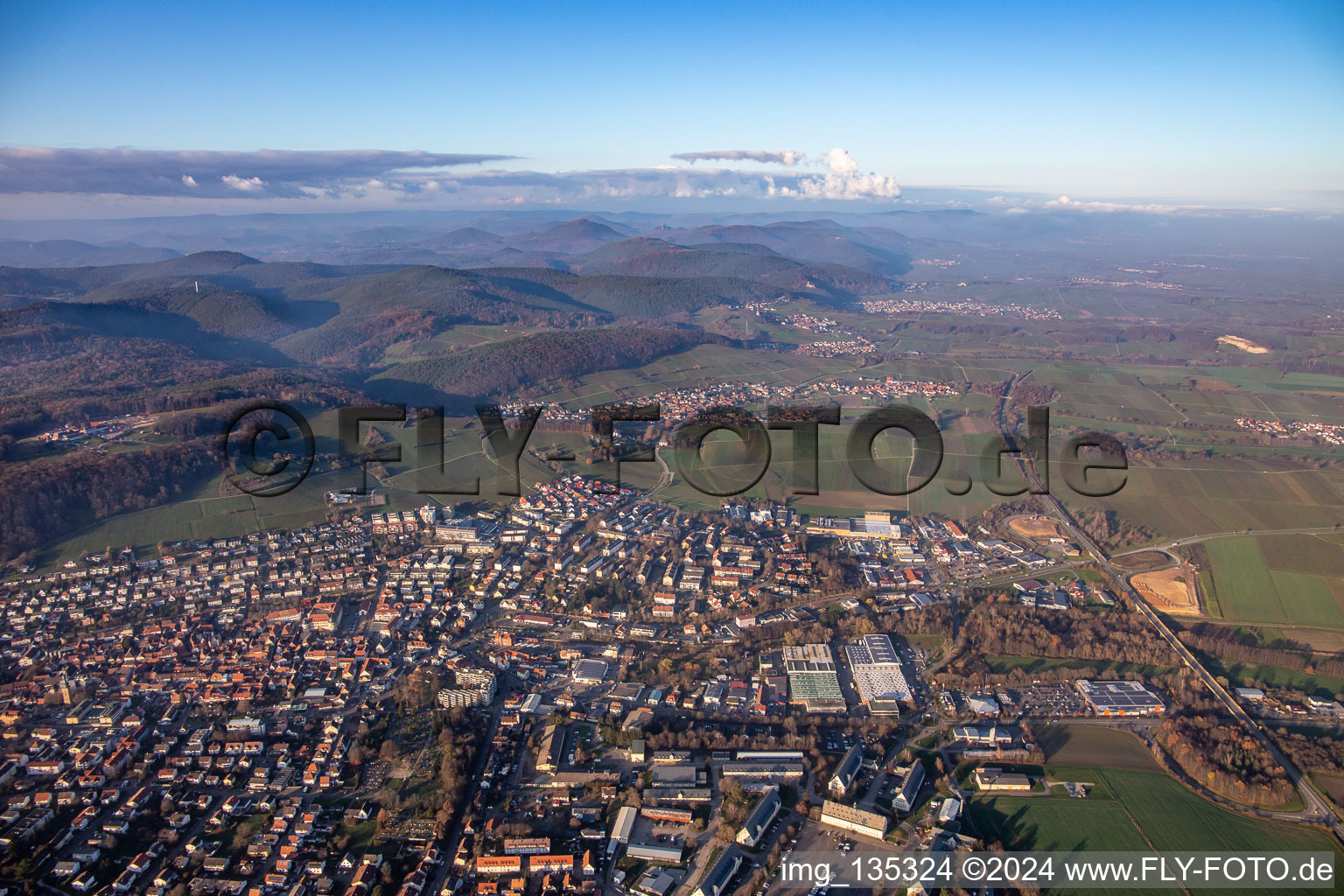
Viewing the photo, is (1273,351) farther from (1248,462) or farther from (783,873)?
(783,873)

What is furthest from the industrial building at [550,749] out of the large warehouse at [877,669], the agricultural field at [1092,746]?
the agricultural field at [1092,746]

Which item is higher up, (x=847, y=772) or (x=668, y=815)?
(x=847, y=772)

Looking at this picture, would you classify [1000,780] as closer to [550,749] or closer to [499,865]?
[550,749]

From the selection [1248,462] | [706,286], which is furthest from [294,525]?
[706,286]

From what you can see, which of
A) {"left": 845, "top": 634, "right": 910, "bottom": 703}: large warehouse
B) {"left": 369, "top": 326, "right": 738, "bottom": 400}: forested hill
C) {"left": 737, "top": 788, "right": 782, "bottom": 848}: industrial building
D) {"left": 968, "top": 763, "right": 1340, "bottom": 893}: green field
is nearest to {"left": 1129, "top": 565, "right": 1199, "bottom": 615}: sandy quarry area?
{"left": 968, "top": 763, "right": 1340, "bottom": 893}: green field

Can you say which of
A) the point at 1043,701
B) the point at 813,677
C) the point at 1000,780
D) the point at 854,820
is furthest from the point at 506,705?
the point at 1043,701

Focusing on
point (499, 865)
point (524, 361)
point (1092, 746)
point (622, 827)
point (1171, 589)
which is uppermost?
point (524, 361)
